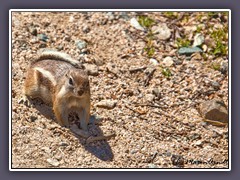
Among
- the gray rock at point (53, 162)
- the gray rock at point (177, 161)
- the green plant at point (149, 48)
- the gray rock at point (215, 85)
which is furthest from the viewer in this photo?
the green plant at point (149, 48)

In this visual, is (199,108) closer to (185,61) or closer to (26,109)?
(185,61)

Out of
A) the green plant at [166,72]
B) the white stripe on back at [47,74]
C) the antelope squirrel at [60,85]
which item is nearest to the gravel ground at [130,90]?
the green plant at [166,72]

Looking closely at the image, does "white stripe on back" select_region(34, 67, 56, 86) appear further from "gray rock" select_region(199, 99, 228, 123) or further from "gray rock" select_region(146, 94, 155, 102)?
"gray rock" select_region(199, 99, 228, 123)

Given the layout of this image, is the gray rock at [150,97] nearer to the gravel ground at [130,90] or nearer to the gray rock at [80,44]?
the gravel ground at [130,90]

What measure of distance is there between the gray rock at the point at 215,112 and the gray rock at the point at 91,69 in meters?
1.60

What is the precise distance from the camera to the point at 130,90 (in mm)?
8930

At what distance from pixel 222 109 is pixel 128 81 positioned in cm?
140

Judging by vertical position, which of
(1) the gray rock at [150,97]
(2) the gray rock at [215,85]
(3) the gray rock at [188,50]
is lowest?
(1) the gray rock at [150,97]

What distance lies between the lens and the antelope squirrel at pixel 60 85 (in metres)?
7.76

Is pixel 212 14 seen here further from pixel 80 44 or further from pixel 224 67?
pixel 80 44

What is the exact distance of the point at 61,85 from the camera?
8016 mm

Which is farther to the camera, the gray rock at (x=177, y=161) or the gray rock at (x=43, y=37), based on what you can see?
the gray rock at (x=43, y=37)

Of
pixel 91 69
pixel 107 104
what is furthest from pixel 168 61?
pixel 107 104

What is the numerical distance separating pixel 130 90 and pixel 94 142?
4.07 ft
